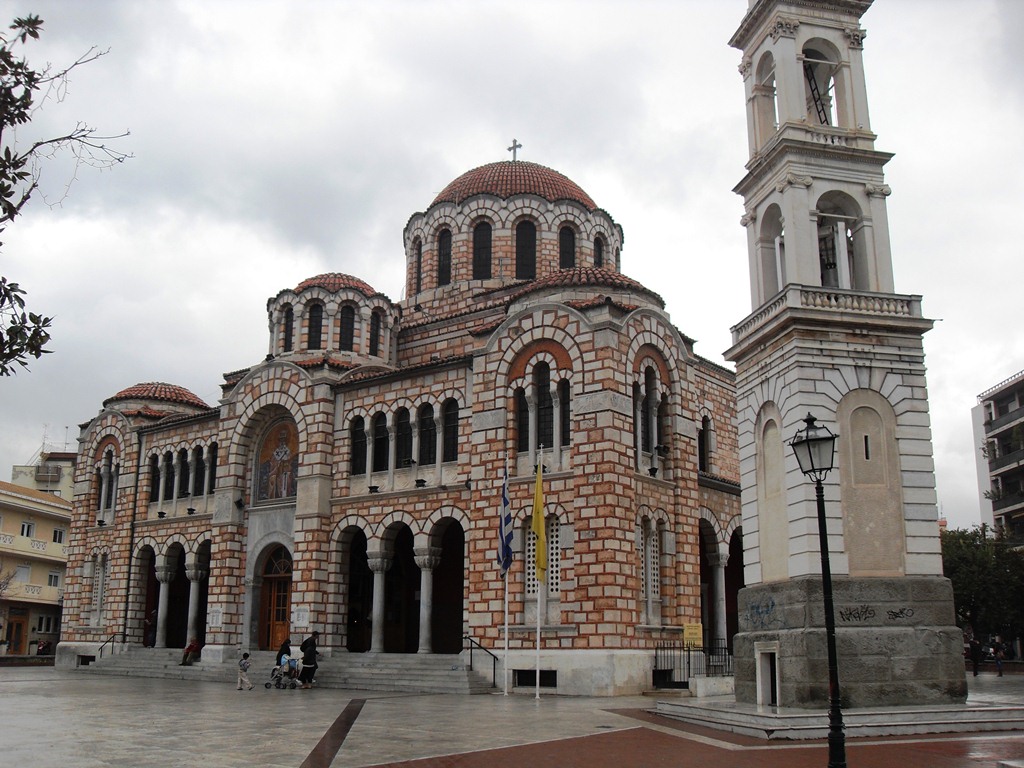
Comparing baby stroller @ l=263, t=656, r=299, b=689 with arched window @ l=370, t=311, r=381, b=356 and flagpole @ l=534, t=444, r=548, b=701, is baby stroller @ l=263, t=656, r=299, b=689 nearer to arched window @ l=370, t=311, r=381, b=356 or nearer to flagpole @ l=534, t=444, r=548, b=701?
flagpole @ l=534, t=444, r=548, b=701

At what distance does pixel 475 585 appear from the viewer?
2700 centimetres

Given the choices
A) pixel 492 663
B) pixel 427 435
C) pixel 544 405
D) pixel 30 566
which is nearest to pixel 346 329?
pixel 427 435

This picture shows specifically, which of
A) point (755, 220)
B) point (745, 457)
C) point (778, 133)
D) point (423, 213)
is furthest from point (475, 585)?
point (423, 213)

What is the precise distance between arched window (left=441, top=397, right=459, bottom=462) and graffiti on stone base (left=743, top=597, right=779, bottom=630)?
12442 millimetres

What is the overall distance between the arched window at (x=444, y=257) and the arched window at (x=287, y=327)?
5896mm

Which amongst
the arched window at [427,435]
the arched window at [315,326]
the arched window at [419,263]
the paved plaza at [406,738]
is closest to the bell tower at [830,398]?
the paved plaza at [406,738]

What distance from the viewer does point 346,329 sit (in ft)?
113

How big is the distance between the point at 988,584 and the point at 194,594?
3060cm

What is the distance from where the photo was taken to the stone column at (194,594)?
34062mm

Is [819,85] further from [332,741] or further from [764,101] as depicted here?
[332,741]

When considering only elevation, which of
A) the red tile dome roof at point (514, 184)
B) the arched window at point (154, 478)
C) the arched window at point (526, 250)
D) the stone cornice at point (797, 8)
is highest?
the red tile dome roof at point (514, 184)

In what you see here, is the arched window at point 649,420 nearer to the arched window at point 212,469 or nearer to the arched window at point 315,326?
the arched window at point 315,326

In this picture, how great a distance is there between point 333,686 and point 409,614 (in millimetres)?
5592

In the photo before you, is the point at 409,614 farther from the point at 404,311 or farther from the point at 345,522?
the point at 404,311
